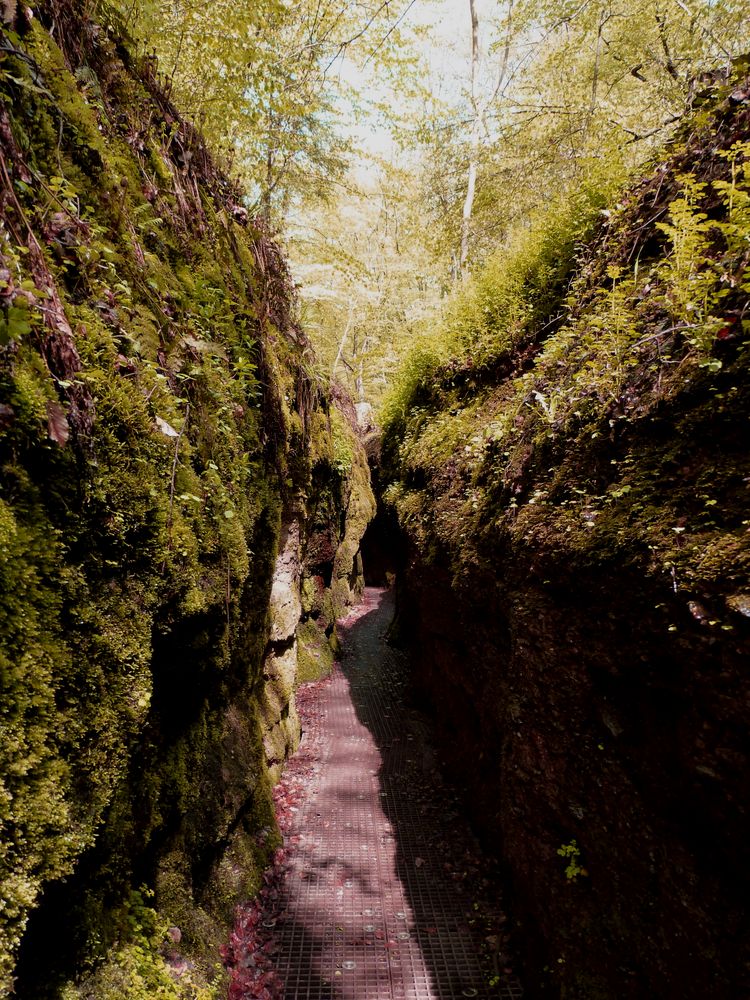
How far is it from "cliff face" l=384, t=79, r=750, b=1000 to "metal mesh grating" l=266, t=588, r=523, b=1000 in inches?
28.6

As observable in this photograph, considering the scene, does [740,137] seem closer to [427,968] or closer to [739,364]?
[739,364]

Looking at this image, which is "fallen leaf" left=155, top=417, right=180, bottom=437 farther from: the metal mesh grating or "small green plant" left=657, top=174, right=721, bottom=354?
the metal mesh grating

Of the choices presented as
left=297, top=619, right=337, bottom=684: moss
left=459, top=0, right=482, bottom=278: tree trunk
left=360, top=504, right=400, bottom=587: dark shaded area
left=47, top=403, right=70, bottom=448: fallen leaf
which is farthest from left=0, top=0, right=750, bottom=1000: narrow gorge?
left=360, top=504, right=400, bottom=587: dark shaded area

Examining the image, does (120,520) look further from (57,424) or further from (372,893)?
(372,893)

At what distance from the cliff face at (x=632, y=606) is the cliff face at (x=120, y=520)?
2711 millimetres

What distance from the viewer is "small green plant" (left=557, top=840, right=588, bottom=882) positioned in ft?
12.2

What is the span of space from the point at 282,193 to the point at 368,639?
1257 centimetres

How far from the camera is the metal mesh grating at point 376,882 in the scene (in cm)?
449

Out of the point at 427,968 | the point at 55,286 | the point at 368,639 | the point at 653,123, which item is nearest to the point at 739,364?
the point at 55,286

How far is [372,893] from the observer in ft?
17.7

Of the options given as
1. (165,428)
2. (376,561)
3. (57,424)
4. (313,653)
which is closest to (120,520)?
(57,424)

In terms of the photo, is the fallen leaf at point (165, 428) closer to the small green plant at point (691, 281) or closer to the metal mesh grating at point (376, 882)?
the small green plant at point (691, 281)

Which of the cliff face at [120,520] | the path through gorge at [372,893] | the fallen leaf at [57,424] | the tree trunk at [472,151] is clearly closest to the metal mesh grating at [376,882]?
the path through gorge at [372,893]

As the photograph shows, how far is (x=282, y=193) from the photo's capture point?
1165cm
